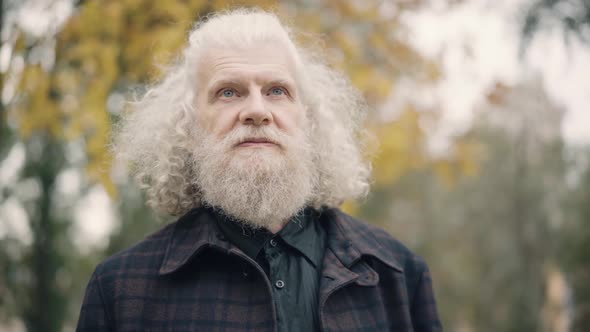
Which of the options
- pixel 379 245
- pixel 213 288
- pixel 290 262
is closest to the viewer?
pixel 213 288

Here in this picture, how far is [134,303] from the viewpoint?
2.03 metres

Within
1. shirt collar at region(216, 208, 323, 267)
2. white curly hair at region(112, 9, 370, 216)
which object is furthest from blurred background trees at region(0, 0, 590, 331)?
shirt collar at region(216, 208, 323, 267)

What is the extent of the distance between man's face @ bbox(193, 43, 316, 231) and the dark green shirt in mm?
65

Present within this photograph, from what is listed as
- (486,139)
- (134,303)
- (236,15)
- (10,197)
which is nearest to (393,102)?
(236,15)

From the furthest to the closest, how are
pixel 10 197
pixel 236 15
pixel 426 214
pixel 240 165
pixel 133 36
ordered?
pixel 426 214
pixel 10 197
pixel 133 36
pixel 236 15
pixel 240 165

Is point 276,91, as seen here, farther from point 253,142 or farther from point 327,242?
point 327,242

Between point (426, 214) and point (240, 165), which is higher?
point (426, 214)

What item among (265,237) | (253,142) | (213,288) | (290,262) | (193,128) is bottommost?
(213,288)

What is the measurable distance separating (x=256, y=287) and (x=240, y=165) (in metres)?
0.52

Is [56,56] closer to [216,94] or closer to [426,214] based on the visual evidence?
[216,94]

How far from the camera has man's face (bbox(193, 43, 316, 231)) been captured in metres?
2.19

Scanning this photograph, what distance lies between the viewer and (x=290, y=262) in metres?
2.16

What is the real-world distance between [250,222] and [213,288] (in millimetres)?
325

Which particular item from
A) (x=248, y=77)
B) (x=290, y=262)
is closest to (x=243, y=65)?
(x=248, y=77)
